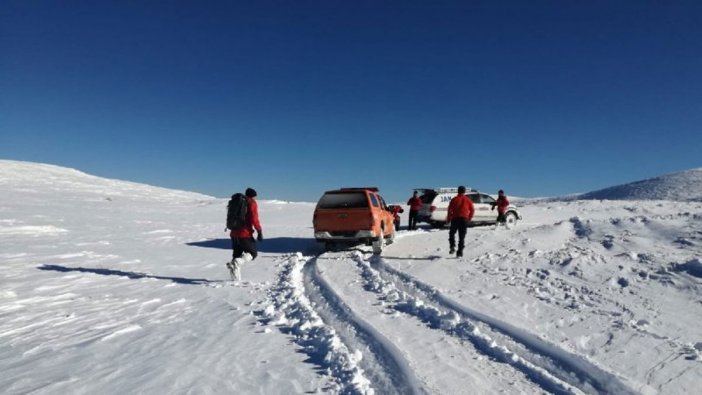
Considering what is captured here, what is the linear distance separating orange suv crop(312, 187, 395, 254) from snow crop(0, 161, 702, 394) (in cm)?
69

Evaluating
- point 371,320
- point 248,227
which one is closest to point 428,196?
point 248,227


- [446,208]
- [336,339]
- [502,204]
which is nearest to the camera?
[336,339]

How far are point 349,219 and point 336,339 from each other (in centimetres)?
733

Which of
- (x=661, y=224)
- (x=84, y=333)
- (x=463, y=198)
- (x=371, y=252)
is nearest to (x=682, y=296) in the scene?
(x=463, y=198)

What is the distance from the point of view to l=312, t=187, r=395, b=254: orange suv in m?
12.4

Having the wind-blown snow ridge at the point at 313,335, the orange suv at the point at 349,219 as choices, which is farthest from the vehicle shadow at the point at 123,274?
the orange suv at the point at 349,219

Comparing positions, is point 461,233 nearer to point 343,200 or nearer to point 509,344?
point 343,200

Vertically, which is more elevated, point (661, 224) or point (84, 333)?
point (661, 224)

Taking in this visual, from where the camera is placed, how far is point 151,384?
13.7ft

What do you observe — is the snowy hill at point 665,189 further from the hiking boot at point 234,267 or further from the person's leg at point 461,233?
the hiking boot at point 234,267

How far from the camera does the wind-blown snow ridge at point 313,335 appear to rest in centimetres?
413

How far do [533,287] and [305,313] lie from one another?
4.18m

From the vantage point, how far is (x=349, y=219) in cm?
1248

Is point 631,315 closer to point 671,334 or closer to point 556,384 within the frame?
point 671,334
